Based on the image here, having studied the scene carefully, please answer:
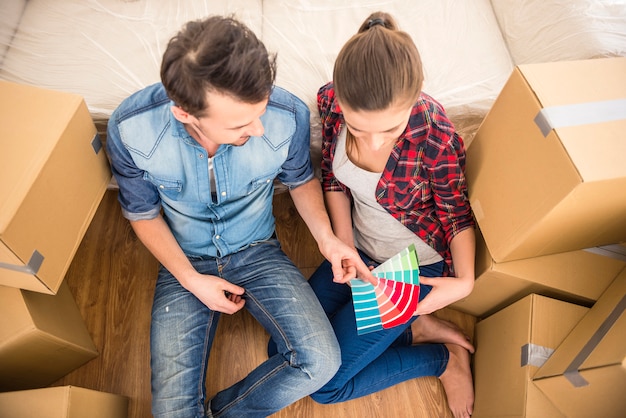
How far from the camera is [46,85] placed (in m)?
1.32

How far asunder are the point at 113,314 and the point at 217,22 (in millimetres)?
979

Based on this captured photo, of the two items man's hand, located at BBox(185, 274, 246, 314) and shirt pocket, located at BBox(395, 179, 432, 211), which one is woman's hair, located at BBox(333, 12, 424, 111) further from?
man's hand, located at BBox(185, 274, 246, 314)

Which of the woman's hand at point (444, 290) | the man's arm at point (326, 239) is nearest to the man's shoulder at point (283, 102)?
the man's arm at point (326, 239)

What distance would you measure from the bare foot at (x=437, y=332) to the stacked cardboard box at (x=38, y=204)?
918mm

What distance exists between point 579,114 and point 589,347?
49 cm

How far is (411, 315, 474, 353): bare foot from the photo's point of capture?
1383mm

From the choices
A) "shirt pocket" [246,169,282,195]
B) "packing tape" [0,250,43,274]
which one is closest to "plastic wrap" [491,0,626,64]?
"shirt pocket" [246,169,282,195]

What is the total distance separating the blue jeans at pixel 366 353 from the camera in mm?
1218

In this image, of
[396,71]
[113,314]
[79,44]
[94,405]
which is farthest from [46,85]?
[396,71]

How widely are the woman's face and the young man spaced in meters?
0.17

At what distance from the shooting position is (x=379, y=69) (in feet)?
2.69

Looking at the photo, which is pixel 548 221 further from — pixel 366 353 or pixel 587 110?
pixel 366 353

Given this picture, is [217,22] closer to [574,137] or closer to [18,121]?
[18,121]

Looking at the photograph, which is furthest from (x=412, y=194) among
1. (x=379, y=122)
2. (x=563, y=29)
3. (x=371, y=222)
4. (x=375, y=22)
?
(x=563, y=29)
